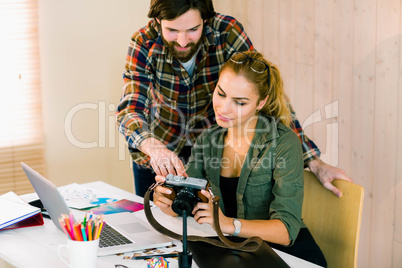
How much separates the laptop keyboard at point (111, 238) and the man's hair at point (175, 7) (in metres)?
0.80

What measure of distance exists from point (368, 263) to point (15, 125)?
228cm

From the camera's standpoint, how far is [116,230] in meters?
1.55

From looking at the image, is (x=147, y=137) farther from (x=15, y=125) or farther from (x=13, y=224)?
(x=15, y=125)

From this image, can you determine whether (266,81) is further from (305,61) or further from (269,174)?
(305,61)

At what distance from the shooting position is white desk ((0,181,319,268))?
1.33 metres

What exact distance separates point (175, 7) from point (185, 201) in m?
0.79

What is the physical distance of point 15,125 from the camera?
3.15 meters

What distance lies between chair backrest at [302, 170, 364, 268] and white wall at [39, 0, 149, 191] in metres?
2.02

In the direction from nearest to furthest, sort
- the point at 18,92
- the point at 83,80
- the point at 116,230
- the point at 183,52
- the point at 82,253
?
the point at 82,253 < the point at 116,230 < the point at 183,52 < the point at 18,92 < the point at 83,80

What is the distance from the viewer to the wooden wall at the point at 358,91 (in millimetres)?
2361

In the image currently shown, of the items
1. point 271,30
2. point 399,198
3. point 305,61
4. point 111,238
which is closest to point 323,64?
point 305,61

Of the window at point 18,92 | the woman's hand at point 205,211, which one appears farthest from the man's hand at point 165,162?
the window at point 18,92

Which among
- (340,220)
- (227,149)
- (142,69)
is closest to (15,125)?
(142,69)

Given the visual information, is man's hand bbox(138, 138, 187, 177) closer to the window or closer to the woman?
the woman
